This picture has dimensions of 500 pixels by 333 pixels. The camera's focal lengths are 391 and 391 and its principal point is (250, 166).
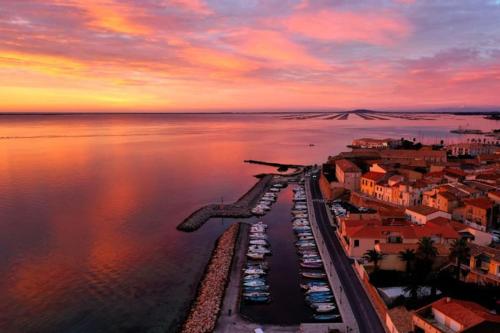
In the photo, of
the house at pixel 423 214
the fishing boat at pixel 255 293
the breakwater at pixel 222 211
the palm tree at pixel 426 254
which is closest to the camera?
the palm tree at pixel 426 254

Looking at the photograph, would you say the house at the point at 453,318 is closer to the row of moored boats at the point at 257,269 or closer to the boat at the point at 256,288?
the row of moored boats at the point at 257,269

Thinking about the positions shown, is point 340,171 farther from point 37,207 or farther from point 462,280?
point 37,207

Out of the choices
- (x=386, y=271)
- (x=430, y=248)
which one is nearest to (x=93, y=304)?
(x=386, y=271)

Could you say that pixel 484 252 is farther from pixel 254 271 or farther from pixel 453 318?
pixel 254 271

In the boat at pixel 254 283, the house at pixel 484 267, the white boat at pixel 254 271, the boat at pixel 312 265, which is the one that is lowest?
the boat at pixel 254 283

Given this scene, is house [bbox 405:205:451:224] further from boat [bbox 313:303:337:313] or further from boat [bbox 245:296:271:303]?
boat [bbox 245:296:271:303]

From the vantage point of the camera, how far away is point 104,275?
33.4 metres

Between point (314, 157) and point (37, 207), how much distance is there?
74.6 meters

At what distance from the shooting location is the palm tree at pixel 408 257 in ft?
93.6

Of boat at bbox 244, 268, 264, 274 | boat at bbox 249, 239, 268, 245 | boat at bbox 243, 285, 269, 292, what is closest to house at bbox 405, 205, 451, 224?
boat at bbox 249, 239, 268, 245

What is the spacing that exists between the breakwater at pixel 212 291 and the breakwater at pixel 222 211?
6685 mm

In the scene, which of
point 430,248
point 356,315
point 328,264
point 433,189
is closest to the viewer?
point 356,315

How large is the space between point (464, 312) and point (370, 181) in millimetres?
35432

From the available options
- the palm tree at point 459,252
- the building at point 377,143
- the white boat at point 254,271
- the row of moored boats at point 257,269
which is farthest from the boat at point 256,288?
the building at point 377,143
